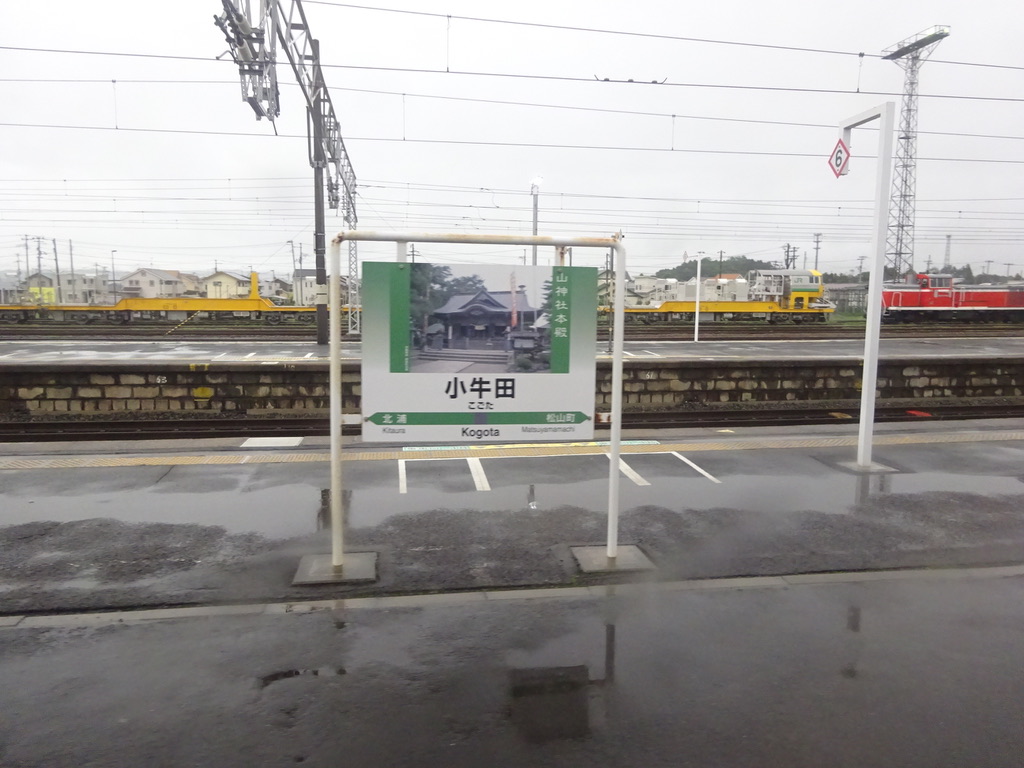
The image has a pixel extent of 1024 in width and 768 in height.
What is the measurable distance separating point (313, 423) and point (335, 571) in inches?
259

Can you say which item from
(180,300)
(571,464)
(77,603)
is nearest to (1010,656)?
(571,464)

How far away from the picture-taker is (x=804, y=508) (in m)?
5.94

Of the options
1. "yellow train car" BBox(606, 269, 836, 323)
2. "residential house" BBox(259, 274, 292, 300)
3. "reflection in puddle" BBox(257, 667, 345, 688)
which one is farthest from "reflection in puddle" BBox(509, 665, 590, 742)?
"residential house" BBox(259, 274, 292, 300)

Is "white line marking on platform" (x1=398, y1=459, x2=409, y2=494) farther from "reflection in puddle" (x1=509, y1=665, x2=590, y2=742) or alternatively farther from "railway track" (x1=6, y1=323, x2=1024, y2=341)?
"railway track" (x1=6, y1=323, x2=1024, y2=341)

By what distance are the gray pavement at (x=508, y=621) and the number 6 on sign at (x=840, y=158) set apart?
3159 millimetres

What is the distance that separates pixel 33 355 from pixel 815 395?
694 inches

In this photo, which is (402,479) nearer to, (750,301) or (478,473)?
(478,473)

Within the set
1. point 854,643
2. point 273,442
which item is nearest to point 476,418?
point 854,643

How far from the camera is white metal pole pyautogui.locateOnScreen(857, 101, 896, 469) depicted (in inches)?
271

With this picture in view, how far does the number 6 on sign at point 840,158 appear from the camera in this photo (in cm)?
727

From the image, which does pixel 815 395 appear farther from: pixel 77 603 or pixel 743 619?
pixel 77 603

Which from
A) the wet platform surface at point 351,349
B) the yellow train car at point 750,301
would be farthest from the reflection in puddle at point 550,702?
the yellow train car at point 750,301

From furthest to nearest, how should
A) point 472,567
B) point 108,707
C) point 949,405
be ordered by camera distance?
point 949,405
point 472,567
point 108,707

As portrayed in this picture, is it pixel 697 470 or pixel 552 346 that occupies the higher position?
Result: pixel 552 346
